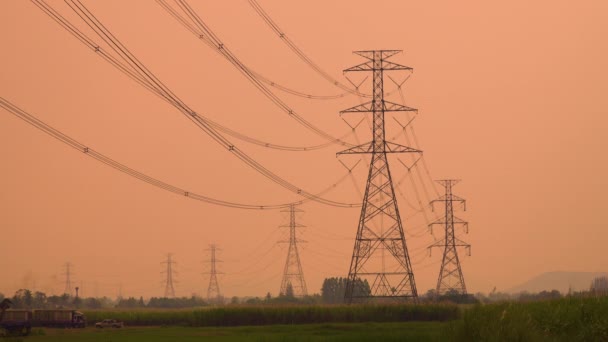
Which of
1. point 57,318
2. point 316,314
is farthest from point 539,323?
point 57,318

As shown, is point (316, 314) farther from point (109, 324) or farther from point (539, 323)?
point (539, 323)

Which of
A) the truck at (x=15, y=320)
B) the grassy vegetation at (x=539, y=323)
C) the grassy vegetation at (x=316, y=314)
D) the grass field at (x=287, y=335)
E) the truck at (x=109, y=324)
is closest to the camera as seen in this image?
the grassy vegetation at (x=539, y=323)

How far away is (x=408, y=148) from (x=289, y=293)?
319 feet

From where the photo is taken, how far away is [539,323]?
52438mm

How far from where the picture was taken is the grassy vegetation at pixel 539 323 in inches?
1847

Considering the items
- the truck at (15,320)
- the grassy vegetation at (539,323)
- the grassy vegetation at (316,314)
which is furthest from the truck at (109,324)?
the grassy vegetation at (539,323)

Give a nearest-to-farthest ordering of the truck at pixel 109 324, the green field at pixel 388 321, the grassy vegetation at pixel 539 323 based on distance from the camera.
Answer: the grassy vegetation at pixel 539 323 → the green field at pixel 388 321 → the truck at pixel 109 324

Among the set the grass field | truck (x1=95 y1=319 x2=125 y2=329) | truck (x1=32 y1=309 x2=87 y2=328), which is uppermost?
truck (x1=32 y1=309 x2=87 y2=328)

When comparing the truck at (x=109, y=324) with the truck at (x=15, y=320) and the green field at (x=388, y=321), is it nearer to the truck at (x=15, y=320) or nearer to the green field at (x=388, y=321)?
the green field at (x=388, y=321)

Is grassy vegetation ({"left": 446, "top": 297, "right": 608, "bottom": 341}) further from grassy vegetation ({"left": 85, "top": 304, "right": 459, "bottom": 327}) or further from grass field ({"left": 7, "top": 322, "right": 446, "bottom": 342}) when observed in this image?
grassy vegetation ({"left": 85, "top": 304, "right": 459, "bottom": 327})

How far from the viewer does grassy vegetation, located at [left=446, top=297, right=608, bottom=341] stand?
154ft

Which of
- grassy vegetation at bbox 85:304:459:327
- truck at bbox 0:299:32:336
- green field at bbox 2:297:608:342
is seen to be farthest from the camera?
grassy vegetation at bbox 85:304:459:327

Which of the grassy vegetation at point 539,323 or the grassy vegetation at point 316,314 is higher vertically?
the grassy vegetation at point 316,314

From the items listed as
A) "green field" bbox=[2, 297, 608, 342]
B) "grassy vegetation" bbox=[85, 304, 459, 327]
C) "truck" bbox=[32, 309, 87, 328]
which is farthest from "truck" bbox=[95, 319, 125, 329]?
"grassy vegetation" bbox=[85, 304, 459, 327]
